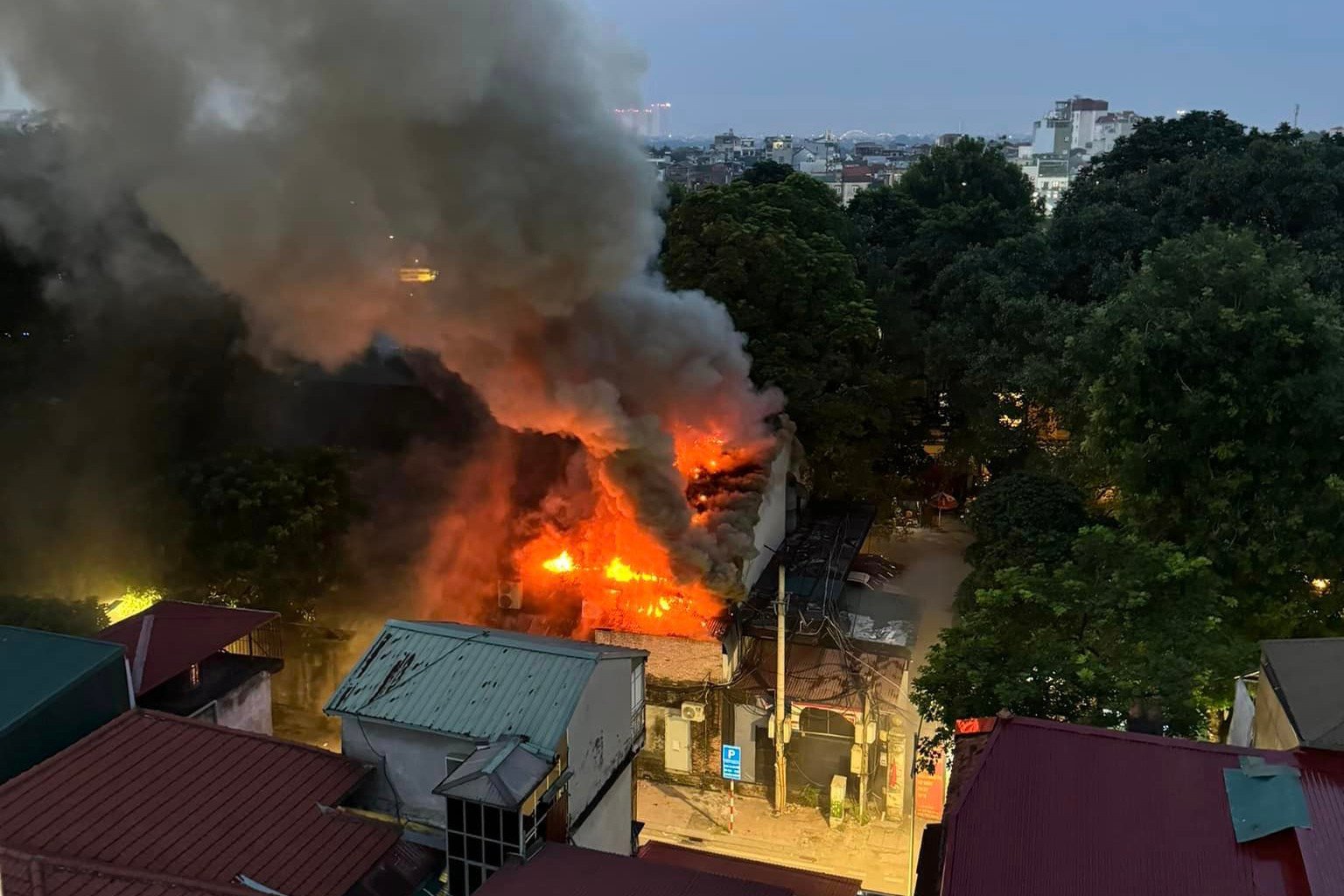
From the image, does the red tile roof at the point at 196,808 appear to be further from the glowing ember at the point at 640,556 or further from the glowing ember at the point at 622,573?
the glowing ember at the point at 622,573

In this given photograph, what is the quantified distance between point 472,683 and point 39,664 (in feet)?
19.6

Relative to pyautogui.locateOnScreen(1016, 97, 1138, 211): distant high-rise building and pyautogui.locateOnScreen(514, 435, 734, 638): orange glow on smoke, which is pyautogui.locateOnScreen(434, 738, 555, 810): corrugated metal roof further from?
pyautogui.locateOnScreen(1016, 97, 1138, 211): distant high-rise building

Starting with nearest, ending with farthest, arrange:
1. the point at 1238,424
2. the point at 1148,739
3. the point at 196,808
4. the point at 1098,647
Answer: the point at 196,808 → the point at 1148,739 → the point at 1098,647 → the point at 1238,424

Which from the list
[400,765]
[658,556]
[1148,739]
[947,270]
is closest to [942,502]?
[947,270]

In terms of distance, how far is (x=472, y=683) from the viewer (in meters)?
13.6

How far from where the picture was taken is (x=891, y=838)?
75.5 ft

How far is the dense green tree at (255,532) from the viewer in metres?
23.6

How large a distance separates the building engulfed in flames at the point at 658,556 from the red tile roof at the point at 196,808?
41.1 ft

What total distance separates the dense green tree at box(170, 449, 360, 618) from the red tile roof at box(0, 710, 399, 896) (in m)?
10.7

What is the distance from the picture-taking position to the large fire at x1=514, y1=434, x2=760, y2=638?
82.8 feet

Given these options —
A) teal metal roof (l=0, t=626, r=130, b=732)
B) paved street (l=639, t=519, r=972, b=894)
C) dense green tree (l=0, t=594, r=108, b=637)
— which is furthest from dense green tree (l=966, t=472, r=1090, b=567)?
dense green tree (l=0, t=594, r=108, b=637)

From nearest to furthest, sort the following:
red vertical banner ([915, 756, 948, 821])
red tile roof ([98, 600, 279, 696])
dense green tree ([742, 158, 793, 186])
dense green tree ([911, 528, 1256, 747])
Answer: dense green tree ([911, 528, 1256, 747]) → red tile roof ([98, 600, 279, 696]) → red vertical banner ([915, 756, 948, 821]) → dense green tree ([742, 158, 793, 186])

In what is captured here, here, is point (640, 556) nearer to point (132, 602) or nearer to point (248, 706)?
point (248, 706)

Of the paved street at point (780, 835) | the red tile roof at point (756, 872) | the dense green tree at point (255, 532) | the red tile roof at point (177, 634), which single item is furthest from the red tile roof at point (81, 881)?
the paved street at point (780, 835)
